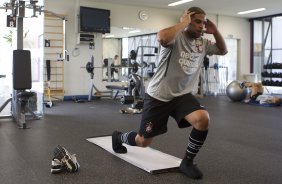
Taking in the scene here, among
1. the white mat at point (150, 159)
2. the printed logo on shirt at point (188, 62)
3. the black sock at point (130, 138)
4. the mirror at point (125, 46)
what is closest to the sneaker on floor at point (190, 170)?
the white mat at point (150, 159)

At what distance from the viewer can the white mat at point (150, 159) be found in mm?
2472

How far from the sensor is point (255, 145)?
11.3 ft

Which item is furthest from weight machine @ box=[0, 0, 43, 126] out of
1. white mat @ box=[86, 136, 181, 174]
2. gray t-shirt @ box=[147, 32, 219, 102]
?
gray t-shirt @ box=[147, 32, 219, 102]

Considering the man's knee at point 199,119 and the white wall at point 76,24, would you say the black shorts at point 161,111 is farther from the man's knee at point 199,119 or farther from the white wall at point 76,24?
the white wall at point 76,24

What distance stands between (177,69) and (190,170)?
72 cm

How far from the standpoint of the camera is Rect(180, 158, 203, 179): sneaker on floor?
227cm

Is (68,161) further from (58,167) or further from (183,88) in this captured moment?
(183,88)

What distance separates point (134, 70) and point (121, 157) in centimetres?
462

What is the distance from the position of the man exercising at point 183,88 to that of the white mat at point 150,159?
21 cm

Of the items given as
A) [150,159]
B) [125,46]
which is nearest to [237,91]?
[125,46]

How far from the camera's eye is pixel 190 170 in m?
2.29

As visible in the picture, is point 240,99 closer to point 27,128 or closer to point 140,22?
point 140,22

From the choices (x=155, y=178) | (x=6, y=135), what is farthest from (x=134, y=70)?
(x=155, y=178)

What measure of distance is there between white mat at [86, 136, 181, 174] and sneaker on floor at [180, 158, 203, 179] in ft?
0.50
